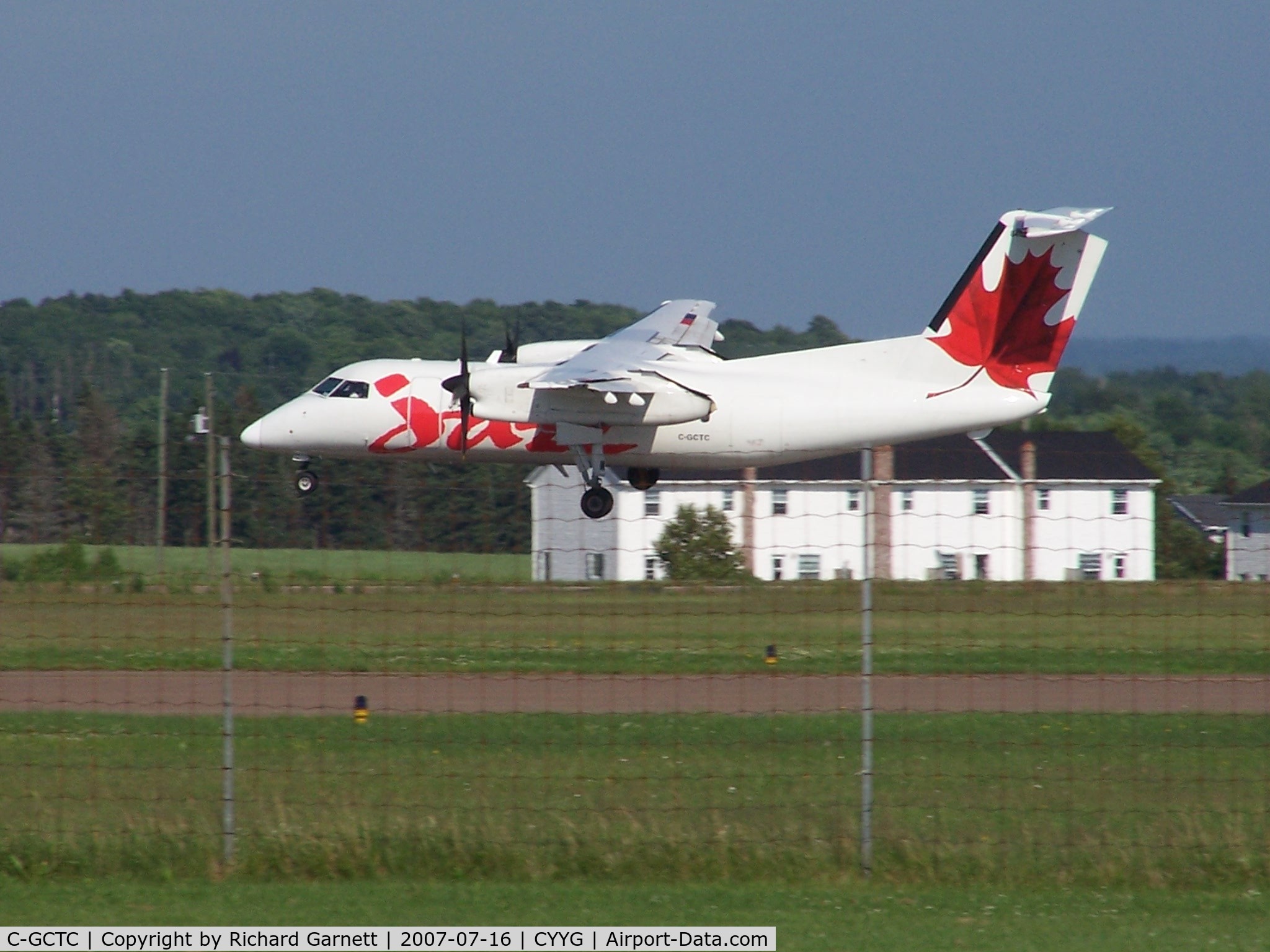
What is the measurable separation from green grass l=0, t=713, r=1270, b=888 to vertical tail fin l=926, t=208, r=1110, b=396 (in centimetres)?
1132

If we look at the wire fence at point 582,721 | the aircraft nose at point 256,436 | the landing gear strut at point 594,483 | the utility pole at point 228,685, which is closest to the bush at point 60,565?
the wire fence at point 582,721

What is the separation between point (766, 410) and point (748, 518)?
457cm

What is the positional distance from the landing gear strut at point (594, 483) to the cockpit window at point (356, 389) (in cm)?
387

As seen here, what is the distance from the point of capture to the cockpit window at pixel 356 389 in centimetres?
2673

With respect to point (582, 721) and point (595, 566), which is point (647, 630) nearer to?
point (582, 721)

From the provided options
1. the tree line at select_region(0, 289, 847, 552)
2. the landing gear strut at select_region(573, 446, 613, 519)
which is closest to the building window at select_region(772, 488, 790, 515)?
the tree line at select_region(0, 289, 847, 552)

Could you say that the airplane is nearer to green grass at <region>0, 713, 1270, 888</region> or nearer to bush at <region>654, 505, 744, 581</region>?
bush at <region>654, 505, 744, 581</region>

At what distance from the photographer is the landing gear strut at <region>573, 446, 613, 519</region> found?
84.8ft

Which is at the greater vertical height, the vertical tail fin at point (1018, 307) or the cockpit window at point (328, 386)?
the vertical tail fin at point (1018, 307)

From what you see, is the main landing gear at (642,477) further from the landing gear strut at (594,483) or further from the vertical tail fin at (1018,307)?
the vertical tail fin at (1018,307)

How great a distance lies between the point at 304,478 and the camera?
20234mm

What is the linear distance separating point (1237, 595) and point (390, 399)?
56.5ft

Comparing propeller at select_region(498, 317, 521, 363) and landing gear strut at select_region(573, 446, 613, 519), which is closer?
landing gear strut at select_region(573, 446, 613, 519)

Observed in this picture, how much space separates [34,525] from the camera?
11.5m
